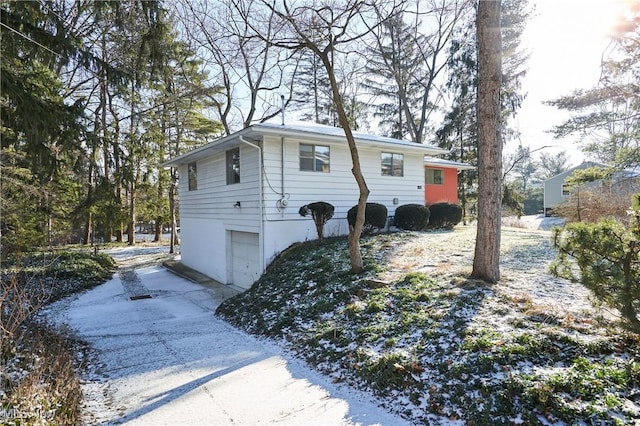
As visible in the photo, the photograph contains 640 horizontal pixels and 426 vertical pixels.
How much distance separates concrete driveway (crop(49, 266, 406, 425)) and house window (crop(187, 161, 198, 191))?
22.4ft

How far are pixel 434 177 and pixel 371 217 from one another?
6.88 m

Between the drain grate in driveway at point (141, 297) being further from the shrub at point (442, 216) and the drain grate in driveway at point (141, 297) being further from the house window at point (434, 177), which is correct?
the house window at point (434, 177)

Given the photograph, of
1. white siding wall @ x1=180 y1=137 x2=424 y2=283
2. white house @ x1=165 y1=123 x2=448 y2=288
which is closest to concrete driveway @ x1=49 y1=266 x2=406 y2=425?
white house @ x1=165 y1=123 x2=448 y2=288

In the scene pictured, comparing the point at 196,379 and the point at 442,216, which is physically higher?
the point at 442,216

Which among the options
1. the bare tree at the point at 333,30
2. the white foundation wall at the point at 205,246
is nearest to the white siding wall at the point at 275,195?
the white foundation wall at the point at 205,246

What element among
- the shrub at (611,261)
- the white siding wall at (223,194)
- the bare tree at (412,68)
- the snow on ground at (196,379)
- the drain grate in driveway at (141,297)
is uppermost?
the bare tree at (412,68)

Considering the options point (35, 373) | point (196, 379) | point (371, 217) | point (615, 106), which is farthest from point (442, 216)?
point (35, 373)

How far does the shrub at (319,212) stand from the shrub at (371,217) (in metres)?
0.69

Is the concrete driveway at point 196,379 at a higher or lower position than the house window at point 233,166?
lower

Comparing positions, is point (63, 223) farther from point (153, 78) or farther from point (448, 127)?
point (448, 127)

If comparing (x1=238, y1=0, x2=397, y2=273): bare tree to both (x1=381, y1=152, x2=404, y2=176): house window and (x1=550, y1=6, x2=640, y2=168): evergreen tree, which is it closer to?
(x1=381, y1=152, x2=404, y2=176): house window

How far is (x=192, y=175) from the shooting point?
14.1 m

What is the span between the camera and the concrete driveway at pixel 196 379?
3.53m

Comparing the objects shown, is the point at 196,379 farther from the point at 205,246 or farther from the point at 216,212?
the point at 205,246
